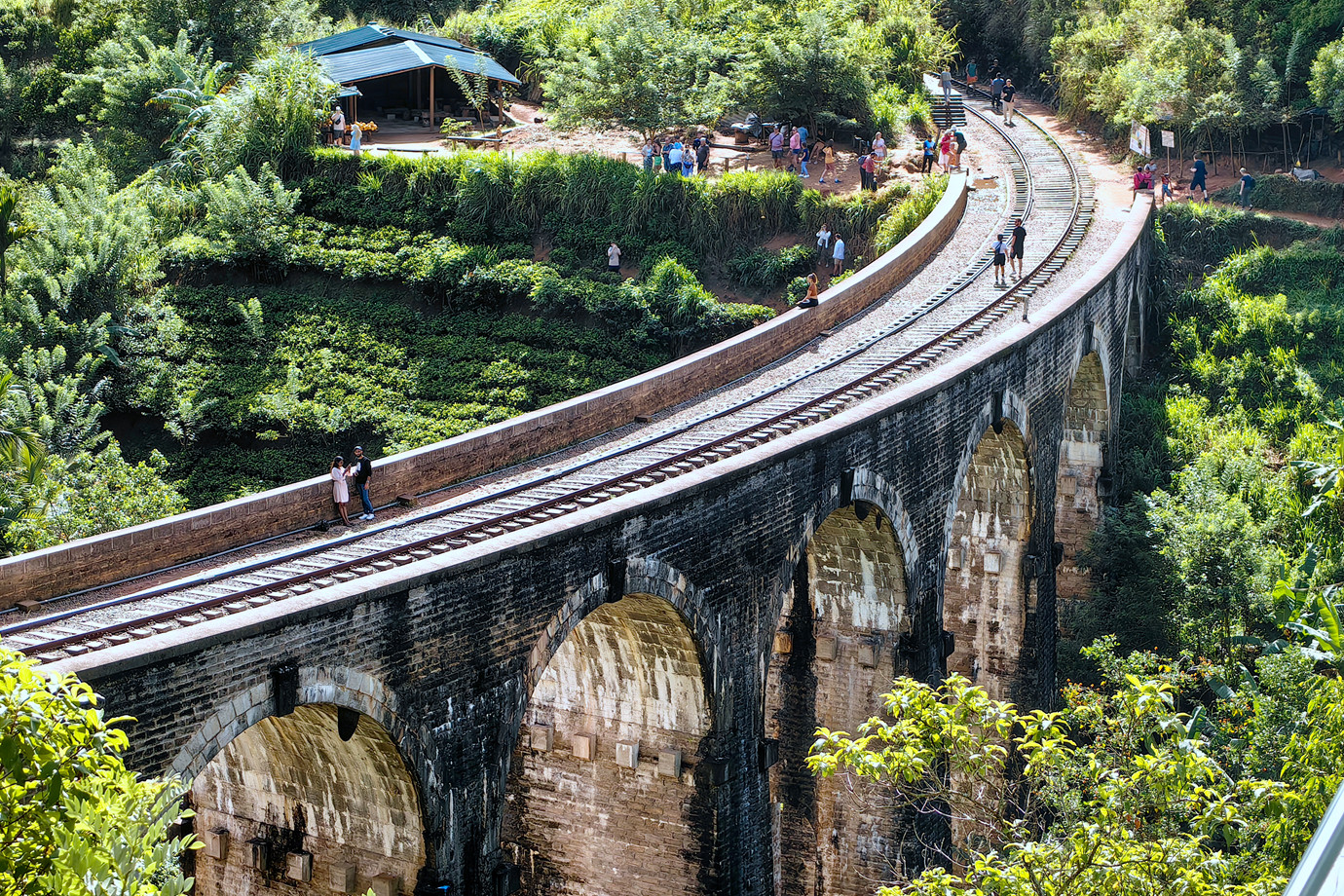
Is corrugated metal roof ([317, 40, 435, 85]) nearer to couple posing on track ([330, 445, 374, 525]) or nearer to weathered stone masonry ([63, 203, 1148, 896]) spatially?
weathered stone masonry ([63, 203, 1148, 896])

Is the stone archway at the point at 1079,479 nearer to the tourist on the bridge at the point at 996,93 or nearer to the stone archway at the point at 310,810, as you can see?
the stone archway at the point at 310,810

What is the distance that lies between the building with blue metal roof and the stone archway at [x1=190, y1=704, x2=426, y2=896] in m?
33.6

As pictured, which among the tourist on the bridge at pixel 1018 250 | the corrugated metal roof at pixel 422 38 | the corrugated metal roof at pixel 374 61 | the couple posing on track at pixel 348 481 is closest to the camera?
the couple posing on track at pixel 348 481

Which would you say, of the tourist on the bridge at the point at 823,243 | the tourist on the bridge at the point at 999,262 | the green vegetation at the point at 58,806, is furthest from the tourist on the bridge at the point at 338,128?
the green vegetation at the point at 58,806

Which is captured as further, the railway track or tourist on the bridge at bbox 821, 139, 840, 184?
tourist on the bridge at bbox 821, 139, 840, 184

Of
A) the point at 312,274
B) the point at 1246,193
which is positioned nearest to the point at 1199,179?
the point at 1246,193

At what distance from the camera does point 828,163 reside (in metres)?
42.6

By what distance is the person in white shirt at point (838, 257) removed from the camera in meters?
38.3

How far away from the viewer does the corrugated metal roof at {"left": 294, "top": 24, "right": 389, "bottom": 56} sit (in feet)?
162

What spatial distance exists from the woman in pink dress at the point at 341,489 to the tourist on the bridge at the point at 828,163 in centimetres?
2512

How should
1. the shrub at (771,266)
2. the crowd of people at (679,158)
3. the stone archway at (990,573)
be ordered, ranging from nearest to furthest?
1. the stone archway at (990,573)
2. the shrub at (771,266)
3. the crowd of people at (679,158)

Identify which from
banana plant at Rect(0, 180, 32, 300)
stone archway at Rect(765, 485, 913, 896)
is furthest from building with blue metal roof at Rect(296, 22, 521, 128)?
stone archway at Rect(765, 485, 913, 896)

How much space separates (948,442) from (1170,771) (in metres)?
10.8

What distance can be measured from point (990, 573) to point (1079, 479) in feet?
20.8
